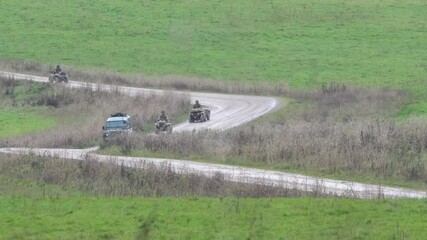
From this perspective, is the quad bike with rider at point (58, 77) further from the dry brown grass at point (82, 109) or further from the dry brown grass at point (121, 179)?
the dry brown grass at point (121, 179)

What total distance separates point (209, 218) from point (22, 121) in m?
41.3

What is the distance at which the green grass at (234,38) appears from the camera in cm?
8969

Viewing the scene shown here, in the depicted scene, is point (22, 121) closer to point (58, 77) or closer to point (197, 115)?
point (197, 115)

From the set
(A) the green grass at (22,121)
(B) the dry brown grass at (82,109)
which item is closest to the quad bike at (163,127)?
(B) the dry brown grass at (82,109)

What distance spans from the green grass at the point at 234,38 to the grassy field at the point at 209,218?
2016 inches

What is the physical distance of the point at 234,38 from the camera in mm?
103062

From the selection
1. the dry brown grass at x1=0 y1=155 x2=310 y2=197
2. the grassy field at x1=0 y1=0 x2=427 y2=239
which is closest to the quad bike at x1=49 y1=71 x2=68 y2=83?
the grassy field at x1=0 y1=0 x2=427 y2=239

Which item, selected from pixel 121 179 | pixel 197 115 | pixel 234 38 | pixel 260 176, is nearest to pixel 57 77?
pixel 197 115

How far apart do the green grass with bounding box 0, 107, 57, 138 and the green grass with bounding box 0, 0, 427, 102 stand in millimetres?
19647

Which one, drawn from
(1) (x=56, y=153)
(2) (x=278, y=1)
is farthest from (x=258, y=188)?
(2) (x=278, y=1)

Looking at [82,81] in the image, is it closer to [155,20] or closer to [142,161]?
[155,20]

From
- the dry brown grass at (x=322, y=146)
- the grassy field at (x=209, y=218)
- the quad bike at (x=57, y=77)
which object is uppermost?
the quad bike at (x=57, y=77)

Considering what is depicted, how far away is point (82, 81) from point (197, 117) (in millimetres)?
21140

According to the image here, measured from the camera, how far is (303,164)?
41.0m
